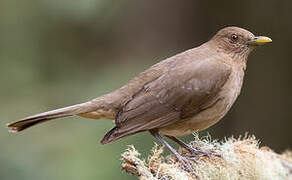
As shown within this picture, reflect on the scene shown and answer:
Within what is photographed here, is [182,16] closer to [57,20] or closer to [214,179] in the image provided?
[57,20]

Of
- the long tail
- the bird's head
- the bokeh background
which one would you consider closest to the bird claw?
the long tail

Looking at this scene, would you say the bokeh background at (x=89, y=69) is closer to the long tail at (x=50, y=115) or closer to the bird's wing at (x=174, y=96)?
the long tail at (x=50, y=115)

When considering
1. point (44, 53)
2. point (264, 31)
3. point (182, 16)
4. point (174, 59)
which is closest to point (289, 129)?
point (264, 31)

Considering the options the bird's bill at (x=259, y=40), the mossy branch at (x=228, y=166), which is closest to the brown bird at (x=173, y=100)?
the bird's bill at (x=259, y=40)

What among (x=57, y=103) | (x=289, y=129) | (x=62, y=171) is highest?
(x=57, y=103)

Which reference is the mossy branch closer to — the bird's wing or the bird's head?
the bird's wing

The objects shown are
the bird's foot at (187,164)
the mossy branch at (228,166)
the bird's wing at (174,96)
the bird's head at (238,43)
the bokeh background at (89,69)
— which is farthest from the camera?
the bokeh background at (89,69)
